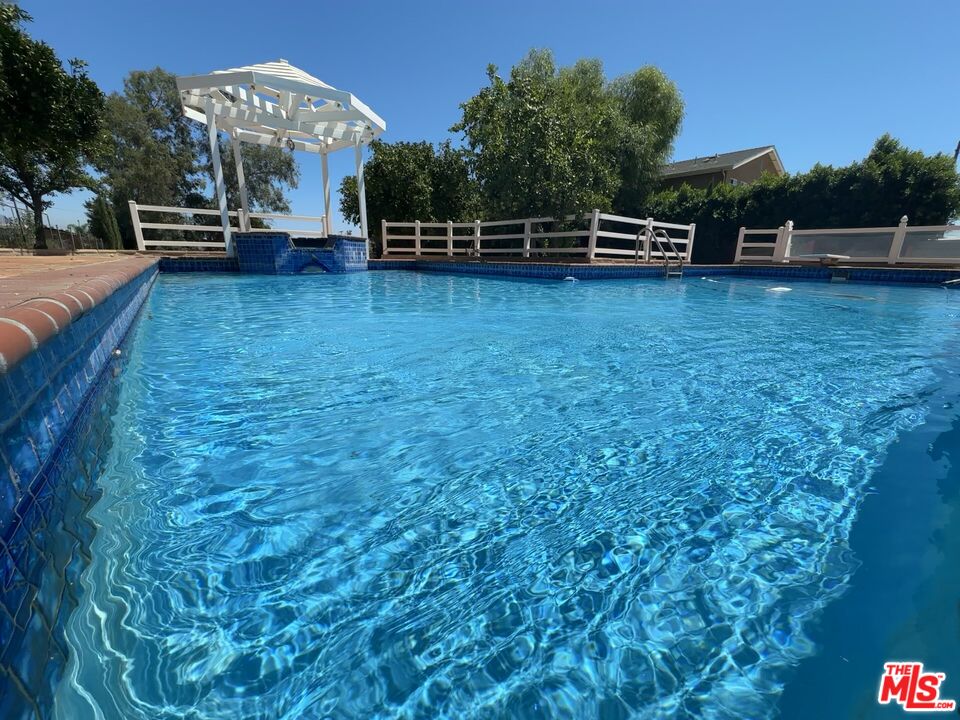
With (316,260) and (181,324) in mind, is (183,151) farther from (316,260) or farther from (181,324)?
(181,324)

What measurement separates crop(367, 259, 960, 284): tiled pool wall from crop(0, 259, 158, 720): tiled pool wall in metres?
9.53

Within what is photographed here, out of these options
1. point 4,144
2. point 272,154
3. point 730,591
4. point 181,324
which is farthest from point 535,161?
point 272,154

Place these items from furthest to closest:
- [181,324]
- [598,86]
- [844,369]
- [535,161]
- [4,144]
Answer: [598,86], [535,161], [4,144], [181,324], [844,369]

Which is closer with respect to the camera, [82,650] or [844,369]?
[82,650]

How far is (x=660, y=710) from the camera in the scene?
955 mm

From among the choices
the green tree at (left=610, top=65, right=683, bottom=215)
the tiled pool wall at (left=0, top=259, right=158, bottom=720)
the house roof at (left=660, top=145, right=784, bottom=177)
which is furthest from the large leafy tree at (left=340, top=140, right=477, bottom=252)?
the tiled pool wall at (left=0, top=259, right=158, bottom=720)

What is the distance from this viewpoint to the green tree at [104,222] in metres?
18.7

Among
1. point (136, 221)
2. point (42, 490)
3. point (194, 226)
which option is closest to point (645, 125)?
point (194, 226)

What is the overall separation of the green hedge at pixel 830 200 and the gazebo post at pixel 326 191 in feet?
41.8

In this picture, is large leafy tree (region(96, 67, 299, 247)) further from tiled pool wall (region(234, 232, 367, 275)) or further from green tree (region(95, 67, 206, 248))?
tiled pool wall (region(234, 232, 367, 275))

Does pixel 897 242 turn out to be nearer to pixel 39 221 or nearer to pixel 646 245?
pixel 646 245

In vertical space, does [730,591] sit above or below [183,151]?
below

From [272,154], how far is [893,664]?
29099 millimetres

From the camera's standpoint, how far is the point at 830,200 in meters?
15.2
